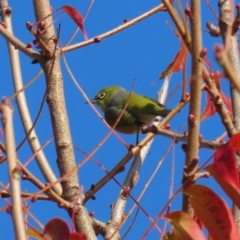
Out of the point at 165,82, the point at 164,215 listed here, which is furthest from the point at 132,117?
the point at 164,215

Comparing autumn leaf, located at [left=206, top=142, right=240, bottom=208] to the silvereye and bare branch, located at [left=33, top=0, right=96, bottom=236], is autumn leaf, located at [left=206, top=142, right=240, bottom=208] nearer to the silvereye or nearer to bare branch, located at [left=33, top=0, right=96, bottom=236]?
bare branch, located at [left=33, top=0, right=96, bottom=236]

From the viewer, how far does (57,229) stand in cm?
169

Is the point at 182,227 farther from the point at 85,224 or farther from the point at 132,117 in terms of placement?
the point at 132,117

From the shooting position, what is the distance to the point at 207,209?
1704mm

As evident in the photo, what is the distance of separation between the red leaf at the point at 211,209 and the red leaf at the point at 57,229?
36cm

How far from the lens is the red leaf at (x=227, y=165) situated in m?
1.63

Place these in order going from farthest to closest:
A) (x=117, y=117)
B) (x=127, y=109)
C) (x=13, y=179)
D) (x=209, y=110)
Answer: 1. (x=117, y=117)
2. (x=127, y=109)
3. (x=209, y=110)
4. (x=13, y=179)

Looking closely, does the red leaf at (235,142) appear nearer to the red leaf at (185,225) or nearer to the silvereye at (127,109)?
the red leaf at (185,225)

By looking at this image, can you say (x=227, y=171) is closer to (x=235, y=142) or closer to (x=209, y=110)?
(x=235, y=142)

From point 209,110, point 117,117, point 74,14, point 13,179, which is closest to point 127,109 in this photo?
point 117,117

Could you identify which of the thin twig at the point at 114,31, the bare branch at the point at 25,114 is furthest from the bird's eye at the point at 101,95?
the thin twig at the point at 114,31

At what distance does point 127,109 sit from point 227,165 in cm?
494

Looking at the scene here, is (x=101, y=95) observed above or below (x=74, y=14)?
above

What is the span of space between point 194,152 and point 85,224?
753 mm
